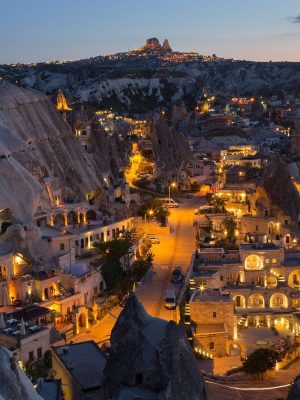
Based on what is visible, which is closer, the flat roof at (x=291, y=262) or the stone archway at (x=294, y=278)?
the stone archway at (x=294, y=278)

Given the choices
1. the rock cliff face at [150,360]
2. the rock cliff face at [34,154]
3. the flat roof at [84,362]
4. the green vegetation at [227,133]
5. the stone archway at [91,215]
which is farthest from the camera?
the green vegetation at [227,133]

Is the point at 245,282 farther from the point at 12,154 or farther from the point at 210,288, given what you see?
the point at 12,154

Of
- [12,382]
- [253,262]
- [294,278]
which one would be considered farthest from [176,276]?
[12,382]

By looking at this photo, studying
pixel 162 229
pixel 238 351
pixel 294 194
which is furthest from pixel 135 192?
pixel 238 351

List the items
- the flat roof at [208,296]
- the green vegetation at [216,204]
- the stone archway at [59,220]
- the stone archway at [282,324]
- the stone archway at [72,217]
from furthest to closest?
the green vegetation at [216,204] → the stone archway at [72,217] → the stone archway at [59,220] → the stone archway at [282,324] → the flat roof at [208,296]

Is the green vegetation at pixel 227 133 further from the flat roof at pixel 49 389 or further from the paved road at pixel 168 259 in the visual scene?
the flat roof at pixel 49 389

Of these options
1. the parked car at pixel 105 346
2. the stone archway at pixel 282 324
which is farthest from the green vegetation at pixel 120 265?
the stone archway at pixel 282 324
